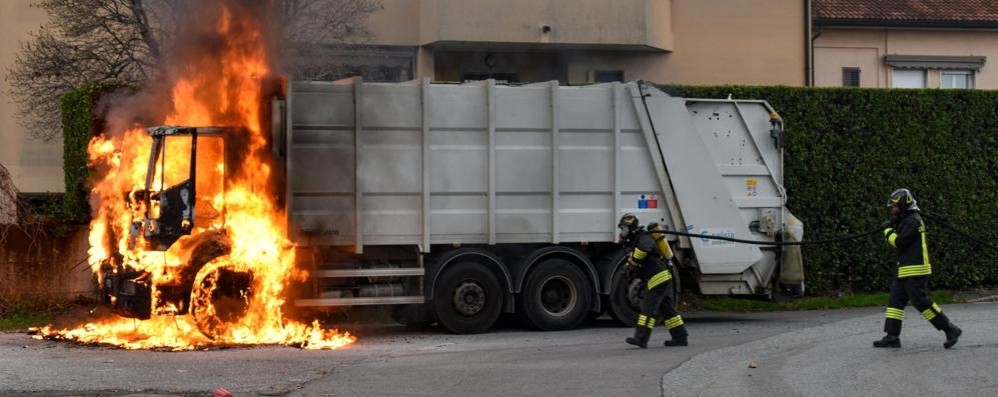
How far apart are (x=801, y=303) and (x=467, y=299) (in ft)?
20.5

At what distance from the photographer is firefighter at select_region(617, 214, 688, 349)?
13.1 meters

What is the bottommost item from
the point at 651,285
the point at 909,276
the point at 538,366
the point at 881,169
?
the point at 538,366

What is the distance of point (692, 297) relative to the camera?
60.6ft

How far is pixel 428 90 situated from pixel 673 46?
46.9 ft

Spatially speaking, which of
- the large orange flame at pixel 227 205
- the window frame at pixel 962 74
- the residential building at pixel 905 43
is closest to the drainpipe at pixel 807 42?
the residential building at pixel 905 43

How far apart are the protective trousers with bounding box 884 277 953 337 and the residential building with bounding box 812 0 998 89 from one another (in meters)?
18.5

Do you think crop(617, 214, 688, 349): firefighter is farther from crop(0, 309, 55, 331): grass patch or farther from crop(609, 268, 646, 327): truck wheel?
crop(0, 309, 55, 331): grass patch

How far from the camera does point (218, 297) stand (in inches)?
522

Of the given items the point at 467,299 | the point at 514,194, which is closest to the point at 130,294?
the point at 467,299

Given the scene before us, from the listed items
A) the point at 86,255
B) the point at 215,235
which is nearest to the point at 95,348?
the point at 215,235

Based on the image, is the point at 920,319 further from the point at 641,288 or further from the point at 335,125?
the point at 335,125

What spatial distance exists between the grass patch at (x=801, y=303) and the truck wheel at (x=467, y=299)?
4815 millimetres

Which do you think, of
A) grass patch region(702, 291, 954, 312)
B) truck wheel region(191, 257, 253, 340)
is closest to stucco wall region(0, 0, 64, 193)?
truck wheel region(191, 257, 253, 340)

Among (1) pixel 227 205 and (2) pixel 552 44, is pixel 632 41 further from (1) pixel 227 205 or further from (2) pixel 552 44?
(1) pixel 227 205
